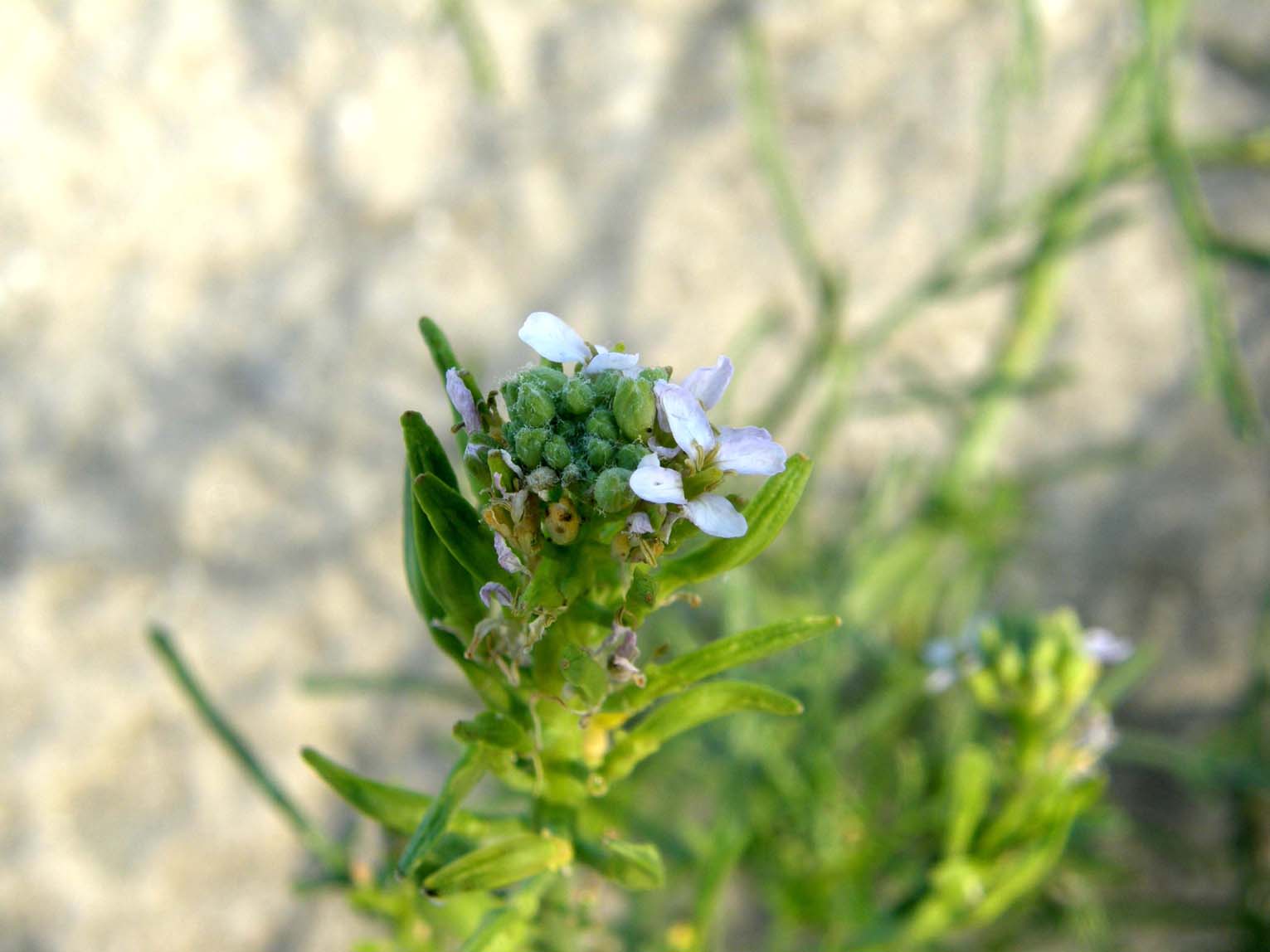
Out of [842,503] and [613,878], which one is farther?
[842,503]

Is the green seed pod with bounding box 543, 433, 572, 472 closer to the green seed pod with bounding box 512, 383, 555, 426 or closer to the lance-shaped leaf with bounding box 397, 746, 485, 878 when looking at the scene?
the green seed pod with bounding box 512, 383, 555, 426

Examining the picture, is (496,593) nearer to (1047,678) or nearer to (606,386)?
(606,386)

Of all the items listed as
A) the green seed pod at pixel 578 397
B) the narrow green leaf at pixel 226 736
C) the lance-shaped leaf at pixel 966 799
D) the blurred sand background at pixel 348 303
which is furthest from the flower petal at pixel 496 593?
the blurred sand background at pixel 348 303

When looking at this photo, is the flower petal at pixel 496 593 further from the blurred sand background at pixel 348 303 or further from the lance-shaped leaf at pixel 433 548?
the blurred sand background at pixel 348 303

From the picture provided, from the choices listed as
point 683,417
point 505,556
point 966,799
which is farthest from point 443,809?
point 966,799

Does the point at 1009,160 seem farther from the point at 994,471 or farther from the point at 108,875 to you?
the point at 108,875

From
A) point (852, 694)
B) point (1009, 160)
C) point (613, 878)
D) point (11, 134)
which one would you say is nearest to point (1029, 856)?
point (613, 878)

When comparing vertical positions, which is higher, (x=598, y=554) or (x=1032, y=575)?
(x=1032, y=575)
